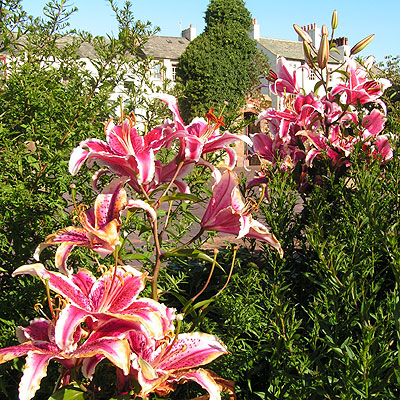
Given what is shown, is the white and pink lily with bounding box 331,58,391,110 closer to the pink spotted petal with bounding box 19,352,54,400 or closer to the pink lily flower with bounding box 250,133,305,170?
the pink lily flower with bounding box 250,133,305,170

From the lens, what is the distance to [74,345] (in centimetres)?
109

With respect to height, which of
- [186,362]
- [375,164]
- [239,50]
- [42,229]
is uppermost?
[239,50]

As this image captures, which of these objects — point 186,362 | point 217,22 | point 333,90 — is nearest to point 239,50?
point 217,22

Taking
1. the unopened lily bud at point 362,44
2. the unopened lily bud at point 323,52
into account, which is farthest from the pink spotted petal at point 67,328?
the unopened lily bud at point 362,44

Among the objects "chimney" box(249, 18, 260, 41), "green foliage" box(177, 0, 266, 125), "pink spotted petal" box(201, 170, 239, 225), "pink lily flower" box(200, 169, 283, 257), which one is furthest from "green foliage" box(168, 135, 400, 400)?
"chimney" box(249, 18, 260, 41)

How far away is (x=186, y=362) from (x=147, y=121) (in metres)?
1.22

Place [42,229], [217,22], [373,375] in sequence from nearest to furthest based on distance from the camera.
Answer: [373,375] < [42,229] < [217,22]

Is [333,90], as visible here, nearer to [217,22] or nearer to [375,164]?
[375,164]

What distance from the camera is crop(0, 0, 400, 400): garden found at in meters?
1.15

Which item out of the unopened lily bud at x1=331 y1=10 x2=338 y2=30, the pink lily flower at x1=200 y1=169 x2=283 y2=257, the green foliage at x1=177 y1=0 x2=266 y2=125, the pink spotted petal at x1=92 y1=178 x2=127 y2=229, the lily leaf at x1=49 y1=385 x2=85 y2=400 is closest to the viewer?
the lily leaf at x1=49 y1=385 x2=85 y2=400

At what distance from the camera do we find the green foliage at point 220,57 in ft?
74.1

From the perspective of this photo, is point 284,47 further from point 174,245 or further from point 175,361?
point 175,361

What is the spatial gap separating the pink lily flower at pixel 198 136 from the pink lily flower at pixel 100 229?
0.22m

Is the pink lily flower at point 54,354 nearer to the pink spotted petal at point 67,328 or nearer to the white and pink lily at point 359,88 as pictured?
the pink spotted petal at point 67,328
